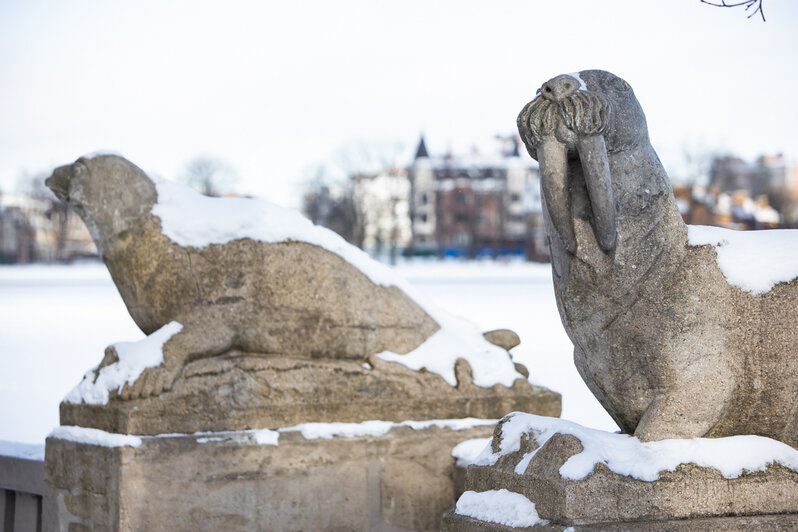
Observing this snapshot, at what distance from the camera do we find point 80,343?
12.6 meters

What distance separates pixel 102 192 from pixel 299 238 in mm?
1096

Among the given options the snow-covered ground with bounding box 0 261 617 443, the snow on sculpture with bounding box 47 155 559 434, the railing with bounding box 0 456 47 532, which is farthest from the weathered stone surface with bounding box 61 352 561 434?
the railing with bounding box 0 456 47 532

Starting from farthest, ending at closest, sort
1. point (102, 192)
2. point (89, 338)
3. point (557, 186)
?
point (89, 338) < point (102, 192) < point (557, 186)

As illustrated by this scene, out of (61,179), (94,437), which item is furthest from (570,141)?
(61,179)

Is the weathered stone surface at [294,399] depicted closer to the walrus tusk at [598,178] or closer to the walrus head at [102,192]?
the walrus head at [102,192]

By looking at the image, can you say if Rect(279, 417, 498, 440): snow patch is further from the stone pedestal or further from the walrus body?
the stone pedestal

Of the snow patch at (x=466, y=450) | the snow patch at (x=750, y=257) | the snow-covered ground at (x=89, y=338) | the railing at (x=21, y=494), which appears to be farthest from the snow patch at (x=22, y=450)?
the snow patch at (x=750, y=257)

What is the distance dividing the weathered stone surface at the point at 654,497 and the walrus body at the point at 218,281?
93.1 inches

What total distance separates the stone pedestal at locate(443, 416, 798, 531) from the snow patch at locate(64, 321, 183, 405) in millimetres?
2327

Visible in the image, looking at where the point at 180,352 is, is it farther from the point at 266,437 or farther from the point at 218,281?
the point at 266,437

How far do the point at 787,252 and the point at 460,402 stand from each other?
2.51 meters

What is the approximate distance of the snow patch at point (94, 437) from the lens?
14.6 ft

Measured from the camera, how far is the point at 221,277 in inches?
199

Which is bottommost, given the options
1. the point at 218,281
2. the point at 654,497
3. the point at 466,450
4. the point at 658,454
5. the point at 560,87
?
the point at 466,450
